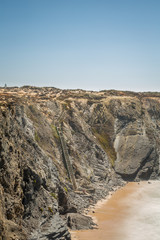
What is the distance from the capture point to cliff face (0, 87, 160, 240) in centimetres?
2266

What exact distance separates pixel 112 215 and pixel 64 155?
14.7 metres

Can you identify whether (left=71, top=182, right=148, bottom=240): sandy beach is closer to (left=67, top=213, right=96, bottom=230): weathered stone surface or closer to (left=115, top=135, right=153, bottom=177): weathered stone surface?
(left=67, top=213, right=96, bottom=230): weathered stone surface

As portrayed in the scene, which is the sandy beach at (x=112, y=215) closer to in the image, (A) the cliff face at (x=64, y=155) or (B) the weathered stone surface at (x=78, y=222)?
(B) the weathered stone surface at (x=78, y=222)

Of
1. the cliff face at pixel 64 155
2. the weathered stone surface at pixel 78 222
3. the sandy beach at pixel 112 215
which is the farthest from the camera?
the weathered stone surface at pixel 78 222

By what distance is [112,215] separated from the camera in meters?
38.3

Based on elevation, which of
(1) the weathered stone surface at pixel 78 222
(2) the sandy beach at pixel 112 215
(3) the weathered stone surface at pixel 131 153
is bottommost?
(2) the sandy beach at pixel 112 215

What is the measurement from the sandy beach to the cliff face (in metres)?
1.70

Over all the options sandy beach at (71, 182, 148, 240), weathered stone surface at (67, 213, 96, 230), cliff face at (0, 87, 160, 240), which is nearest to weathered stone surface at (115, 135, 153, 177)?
Result: cliff face at (0, 87, 160, 240)

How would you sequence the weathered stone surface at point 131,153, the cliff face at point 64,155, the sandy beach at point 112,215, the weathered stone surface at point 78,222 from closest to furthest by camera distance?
the cliff face at point 64,155 < the sandy beach at point 112,215 < the weathered stone surface at point 78,222 < the weathered stone surface at point 131,153

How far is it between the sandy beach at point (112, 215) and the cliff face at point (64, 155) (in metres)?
1.70

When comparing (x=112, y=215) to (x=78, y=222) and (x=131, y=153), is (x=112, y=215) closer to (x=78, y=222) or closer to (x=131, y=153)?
(x=78, y=222)

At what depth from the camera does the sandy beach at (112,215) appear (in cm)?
3039

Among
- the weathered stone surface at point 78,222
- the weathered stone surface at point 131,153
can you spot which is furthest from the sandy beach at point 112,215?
the weathered stone surface at point 131,153

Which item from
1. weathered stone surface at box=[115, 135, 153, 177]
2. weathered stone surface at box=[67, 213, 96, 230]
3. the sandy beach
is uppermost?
weathered stone surface at box=[115, 135, 153, 177]
